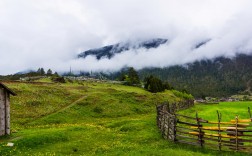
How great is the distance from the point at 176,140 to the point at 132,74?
110274 mm

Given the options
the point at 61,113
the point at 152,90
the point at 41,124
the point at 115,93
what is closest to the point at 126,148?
the point at 41,124

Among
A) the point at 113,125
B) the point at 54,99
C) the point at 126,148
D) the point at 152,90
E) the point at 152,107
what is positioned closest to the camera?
the point at 126,148

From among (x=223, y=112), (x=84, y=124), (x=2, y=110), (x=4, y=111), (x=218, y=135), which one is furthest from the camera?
(x=223, y=112)

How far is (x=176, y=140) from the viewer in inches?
1367

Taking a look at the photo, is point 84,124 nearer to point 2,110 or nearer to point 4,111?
point 4,111

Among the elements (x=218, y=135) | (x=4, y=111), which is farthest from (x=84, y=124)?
(x=218, y=135)

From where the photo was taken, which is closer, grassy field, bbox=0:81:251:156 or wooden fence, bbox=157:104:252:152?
wooden fence, bbox=157:104:252:152

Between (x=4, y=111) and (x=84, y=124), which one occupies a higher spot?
(x=4, y=111)

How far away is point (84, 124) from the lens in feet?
180

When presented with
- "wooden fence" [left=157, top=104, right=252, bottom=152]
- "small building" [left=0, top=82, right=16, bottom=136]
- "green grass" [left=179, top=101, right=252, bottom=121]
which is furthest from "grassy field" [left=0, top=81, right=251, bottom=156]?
"green grass" [left=179, top=101, right=252, bottom=121]

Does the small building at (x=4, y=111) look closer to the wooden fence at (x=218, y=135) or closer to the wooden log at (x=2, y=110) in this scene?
the wooden log at (x=2, y=110)

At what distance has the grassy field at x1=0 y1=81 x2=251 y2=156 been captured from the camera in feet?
103

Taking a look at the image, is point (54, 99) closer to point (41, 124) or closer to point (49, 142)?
→ point (41, 124)

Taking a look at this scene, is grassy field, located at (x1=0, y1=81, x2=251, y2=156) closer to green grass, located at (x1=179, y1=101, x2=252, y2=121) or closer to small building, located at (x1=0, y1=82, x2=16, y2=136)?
small building, located at (x1=0, y1=82, x2=16, y2=136)
